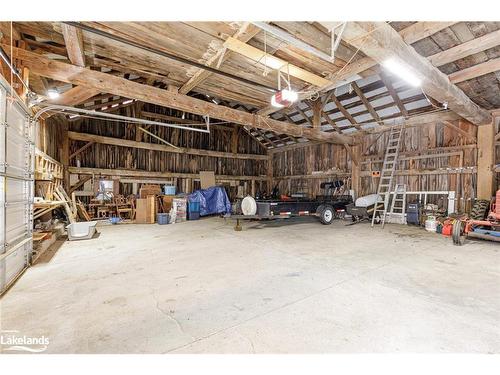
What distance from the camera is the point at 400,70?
3.92m

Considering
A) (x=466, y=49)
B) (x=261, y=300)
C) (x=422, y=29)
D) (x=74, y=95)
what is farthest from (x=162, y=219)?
(x=466, y=49)

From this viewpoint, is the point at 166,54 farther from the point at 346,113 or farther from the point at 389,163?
the point at 389,163

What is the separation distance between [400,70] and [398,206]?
6.46 meters

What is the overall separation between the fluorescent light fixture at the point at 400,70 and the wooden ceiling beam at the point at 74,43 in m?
4.75

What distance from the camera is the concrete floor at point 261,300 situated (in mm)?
1938

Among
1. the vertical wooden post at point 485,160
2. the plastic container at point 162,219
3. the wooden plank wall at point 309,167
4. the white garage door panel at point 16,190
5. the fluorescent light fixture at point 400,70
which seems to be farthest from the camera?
the wooden plank wall at point 309,167

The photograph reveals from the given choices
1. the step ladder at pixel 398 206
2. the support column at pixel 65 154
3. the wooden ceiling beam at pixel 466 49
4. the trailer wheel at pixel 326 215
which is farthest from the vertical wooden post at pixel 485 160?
the support column at pixel 65 154

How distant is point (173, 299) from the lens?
271 cm

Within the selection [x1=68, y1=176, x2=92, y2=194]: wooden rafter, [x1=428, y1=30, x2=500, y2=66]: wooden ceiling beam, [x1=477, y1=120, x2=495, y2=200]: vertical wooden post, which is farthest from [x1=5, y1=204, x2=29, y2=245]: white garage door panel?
[x1=477, y1=120, x2=495, y2=200]: vertical wooden post

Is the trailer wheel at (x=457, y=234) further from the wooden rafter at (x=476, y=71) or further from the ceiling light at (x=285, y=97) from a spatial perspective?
the ceiling light at (x=285, y=97)

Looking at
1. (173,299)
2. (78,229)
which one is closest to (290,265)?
(173,299)

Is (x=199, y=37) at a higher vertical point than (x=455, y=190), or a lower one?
higher

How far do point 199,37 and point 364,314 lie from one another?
14.6 ft
